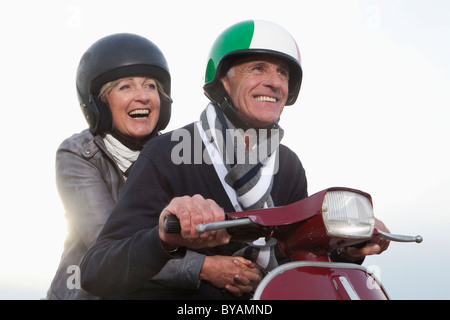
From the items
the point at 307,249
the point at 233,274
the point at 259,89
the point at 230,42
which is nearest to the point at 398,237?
the point at 307,249

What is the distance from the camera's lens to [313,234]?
1.64 m

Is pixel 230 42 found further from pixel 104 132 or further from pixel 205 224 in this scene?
pixel 205 224

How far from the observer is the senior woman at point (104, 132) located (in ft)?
11.2

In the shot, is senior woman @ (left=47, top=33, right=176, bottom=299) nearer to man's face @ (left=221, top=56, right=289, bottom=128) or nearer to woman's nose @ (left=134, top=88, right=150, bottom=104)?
Result: woman's nose @ (left=134, top=88, right=150, bottom=104)

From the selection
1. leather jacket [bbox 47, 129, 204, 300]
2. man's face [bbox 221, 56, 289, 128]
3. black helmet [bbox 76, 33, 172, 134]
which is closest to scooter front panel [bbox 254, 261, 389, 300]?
man's face [bbox 221, 56, 289, 128]

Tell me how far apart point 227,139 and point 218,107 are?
1.10 ft

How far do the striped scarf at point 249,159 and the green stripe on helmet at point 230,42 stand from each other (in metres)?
0.32

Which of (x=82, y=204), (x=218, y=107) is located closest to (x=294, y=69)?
(x=218, y=107)

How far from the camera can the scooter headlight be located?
61.7 inches

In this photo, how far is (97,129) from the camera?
391 centimetres

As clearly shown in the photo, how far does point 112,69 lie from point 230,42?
1.34 meters

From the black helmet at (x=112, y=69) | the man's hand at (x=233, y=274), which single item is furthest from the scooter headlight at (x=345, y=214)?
the black helmet at (x=112, y=69)
